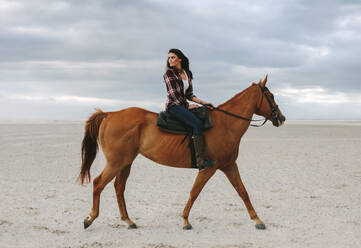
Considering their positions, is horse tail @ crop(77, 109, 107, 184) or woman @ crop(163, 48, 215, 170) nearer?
woman @ crop(163, 48, 215, 170)

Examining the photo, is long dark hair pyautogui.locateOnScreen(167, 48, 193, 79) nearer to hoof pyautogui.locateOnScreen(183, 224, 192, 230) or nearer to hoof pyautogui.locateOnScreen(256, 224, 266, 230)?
hoof pyautogui.locateOnScreen(183, 224, 192, 230)

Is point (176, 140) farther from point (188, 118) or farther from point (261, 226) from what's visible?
point (261, 226)

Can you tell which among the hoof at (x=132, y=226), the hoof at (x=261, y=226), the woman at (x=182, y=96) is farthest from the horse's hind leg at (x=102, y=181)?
the hoof at (x=261, y=226)

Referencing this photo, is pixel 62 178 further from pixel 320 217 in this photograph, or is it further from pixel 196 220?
pixel 320 217

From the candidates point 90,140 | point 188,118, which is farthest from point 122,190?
point 188,118

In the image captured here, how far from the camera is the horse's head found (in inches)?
242

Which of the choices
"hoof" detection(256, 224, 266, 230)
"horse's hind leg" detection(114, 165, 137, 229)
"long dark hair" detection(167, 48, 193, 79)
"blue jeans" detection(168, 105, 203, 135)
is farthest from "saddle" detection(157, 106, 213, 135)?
"hoof" detection(256, 224, 266, 230)

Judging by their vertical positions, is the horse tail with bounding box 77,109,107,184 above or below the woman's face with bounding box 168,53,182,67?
below

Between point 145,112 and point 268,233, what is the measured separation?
294 centimetres

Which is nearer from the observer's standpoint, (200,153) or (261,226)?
(200,153)

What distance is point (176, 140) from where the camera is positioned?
603 centimetres

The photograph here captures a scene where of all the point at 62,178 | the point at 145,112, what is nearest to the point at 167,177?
the point at 62,178

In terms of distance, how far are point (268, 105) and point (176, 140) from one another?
1.72m

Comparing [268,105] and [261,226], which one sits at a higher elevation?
[268,105]
